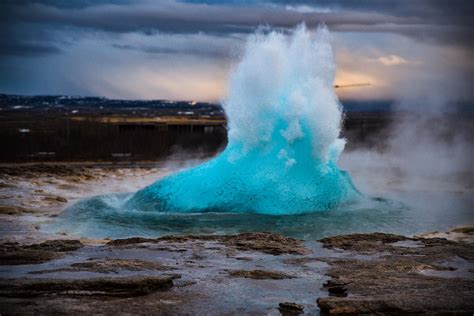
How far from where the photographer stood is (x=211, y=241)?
747cm

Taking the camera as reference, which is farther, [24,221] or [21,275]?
[24,221]

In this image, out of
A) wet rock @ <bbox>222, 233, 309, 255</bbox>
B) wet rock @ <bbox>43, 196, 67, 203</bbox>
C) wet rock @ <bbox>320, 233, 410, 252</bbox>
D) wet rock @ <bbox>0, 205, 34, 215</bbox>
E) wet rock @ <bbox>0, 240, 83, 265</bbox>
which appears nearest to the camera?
wet rock @ <bbox>0, 240, 83, 265</bbox>

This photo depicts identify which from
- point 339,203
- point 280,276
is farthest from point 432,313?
point 339,203

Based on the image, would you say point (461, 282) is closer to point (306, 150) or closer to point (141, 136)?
point (306, 150)

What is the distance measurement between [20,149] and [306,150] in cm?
1706

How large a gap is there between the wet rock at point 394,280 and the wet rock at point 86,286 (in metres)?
1.32

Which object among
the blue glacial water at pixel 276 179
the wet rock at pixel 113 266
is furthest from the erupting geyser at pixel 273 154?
the wet rock at pixel 113 266

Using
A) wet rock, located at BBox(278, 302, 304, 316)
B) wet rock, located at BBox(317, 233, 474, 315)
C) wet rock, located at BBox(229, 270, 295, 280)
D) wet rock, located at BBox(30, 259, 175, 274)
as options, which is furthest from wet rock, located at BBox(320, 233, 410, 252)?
wet rock, located at BBox(278, 302, 304, 316)

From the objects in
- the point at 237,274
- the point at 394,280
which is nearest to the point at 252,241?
the point at 237,274

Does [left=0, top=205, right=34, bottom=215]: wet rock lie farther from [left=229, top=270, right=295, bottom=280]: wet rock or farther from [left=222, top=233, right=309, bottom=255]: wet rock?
[left=229, top=270, right=295, bottom=280]: wet rock

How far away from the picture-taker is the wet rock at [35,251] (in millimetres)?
6293

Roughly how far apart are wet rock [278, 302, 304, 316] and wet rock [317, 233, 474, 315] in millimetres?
154

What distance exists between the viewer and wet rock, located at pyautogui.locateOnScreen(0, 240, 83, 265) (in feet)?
20.6

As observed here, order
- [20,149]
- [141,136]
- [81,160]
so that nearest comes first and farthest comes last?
[81,160], [20,149], [141,136]
